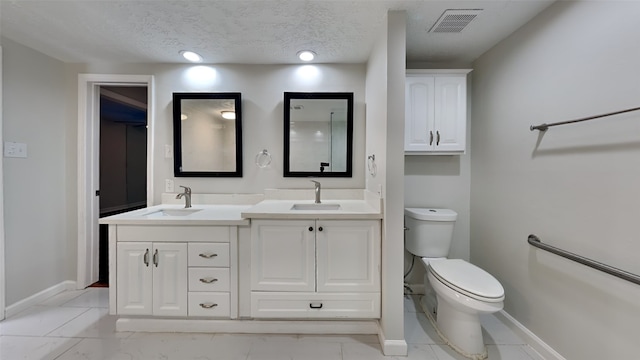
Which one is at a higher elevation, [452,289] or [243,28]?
[243,28]

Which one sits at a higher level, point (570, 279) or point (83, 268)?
point (570, 279)

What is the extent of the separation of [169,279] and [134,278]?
24 centimetres

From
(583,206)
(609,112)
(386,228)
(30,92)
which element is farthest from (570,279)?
(30,92)

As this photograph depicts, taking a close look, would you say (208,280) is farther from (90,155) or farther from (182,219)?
(90,155)

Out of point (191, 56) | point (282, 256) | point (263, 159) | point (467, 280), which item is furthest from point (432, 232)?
point (191, 56)

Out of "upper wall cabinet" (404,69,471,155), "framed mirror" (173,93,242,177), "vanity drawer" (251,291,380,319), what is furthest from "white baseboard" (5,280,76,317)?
"upper wall cabinet" (404,69,471,155)

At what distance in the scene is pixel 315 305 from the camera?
63.5 inches

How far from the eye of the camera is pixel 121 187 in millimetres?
4734

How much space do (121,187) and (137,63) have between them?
359 cm

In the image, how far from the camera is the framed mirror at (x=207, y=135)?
7.15ft

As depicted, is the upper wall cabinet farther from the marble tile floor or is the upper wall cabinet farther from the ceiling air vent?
the marble tile floor

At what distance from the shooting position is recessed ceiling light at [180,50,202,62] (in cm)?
198

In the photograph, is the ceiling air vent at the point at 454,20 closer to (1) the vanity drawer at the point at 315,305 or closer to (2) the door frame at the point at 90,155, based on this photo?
(1) the vanity drawer at the point at 315,305

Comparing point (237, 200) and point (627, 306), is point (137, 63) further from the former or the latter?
point (627, 306)
